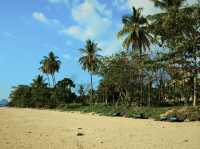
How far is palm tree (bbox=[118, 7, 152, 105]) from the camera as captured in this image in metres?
48.1

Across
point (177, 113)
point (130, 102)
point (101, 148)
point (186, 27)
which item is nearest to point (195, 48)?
point (186, 27)

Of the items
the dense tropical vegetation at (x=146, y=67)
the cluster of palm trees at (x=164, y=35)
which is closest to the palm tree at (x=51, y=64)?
the dense tropical vegetation at (x=146, y=67)

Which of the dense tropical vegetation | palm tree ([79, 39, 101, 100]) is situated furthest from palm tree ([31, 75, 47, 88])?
palm tree ([79, 39, 101, 100])

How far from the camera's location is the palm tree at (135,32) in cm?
4809

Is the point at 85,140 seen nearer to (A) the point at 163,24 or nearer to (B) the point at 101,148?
(B) the point at 101,148

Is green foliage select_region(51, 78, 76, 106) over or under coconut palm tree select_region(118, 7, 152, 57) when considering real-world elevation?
under

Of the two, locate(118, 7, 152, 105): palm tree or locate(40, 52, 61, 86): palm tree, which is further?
locate(40, 52, 61, 86): palm tree

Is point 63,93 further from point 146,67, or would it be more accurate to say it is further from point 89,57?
point 146,67

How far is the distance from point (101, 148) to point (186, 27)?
2112 cm

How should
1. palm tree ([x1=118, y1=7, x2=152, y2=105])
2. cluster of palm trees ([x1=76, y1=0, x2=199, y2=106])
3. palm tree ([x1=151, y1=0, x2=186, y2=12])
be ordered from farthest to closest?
1. palm tree ([x1=118, y1=7, x2=152, y2=105])
2. palm tree ([x1=151, y1=0, x2=186, y2=12])
3. cluster of palm trees ([x1=76, y1=0, x2=199, y2=106])

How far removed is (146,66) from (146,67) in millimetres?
1421

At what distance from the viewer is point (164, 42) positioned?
3331 cm

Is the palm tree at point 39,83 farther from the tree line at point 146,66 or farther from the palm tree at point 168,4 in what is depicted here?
the palm tree at point 168,4

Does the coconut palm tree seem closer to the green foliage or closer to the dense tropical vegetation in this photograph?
the dense tropical vegetation
